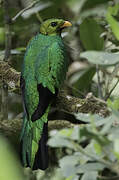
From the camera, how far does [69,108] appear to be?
2.60 meters

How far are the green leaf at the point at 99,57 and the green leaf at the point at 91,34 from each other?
2214 mm

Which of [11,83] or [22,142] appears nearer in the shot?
[22,142]

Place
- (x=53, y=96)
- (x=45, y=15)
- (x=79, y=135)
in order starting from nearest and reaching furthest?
(x=79, y=135) → (x=53, y=96) → (x=45, y=15)

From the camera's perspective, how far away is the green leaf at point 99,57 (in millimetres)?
1078

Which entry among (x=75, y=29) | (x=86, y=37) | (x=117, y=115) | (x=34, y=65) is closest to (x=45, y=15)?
(x=75, y=29)

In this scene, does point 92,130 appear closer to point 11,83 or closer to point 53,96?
point 53,96

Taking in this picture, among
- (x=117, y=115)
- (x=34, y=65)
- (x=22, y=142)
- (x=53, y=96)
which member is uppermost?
(x=117, y=115)

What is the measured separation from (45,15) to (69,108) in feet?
6.05

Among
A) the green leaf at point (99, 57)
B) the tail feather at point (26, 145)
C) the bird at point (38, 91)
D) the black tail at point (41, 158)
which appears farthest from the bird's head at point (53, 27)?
the green leaf at point (99, 57)

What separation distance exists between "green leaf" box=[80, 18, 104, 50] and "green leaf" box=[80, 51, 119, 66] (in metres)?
2.21

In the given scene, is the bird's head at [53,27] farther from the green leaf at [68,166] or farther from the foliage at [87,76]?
the green leaf at [68,166]

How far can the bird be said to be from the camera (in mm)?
2270

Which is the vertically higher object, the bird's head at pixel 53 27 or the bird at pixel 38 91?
the bird's head at pixel 53 27

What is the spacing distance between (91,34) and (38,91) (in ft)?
3.32
